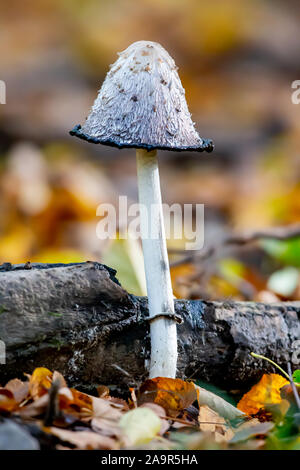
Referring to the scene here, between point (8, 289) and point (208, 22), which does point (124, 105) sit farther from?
point (208, 22)

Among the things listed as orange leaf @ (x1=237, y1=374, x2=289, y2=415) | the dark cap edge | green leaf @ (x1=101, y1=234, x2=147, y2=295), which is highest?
green leaf @ (x1=101, y1=234, x2=147, y2=295)

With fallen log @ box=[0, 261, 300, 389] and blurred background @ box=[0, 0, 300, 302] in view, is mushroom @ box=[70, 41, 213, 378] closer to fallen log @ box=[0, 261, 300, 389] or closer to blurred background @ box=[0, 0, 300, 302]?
fallen log @ box=[0, 261, 300, 389]

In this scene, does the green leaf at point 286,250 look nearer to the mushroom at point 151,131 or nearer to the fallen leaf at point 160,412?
the mushroom at point 151,131

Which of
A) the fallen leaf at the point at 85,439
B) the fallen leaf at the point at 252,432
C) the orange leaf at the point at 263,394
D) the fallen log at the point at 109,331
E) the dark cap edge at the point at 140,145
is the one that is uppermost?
the dark cap edge at the point at 140,145

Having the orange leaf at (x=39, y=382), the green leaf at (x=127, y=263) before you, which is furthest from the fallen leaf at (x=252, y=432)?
the green leaf at (x=127, y=263)

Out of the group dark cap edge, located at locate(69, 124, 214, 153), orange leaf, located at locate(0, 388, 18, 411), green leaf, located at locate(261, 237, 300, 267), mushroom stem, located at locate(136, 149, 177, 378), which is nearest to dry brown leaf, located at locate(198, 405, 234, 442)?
mushroom stem, located at locate(136, 149, 177, 378)
